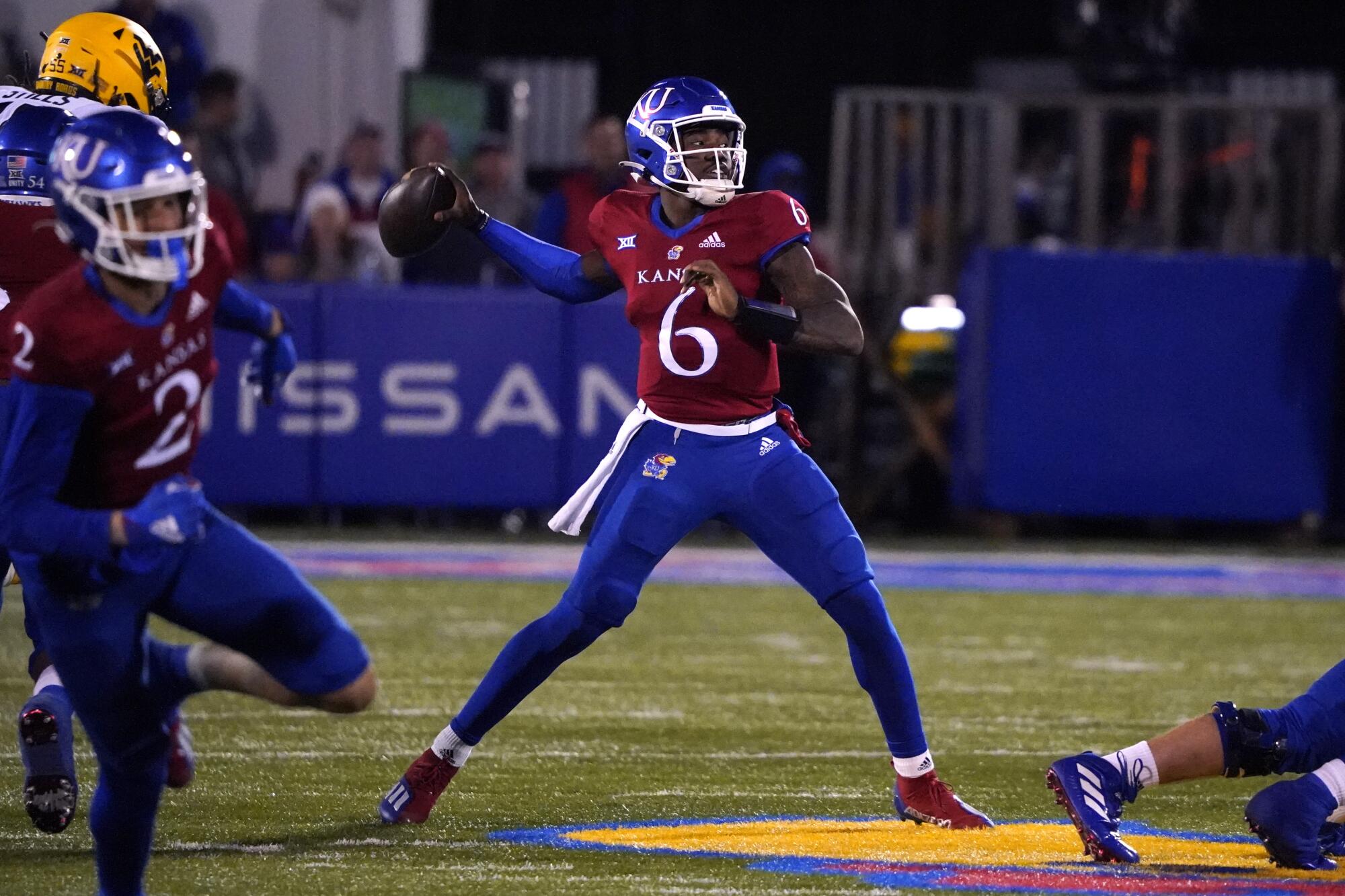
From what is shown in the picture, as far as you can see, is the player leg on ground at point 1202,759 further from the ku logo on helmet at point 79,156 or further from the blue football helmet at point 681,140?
the ku logo on helmet at point 79,156

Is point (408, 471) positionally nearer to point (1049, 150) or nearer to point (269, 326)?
point (1049, 150)

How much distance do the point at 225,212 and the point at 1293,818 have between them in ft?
23.3

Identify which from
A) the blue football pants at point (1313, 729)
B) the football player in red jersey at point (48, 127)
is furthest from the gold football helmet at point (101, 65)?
the blue football pants at point (1313, 729)

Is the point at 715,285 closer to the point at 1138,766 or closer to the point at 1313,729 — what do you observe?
the point at 1138,766

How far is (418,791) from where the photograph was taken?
15.6 feet

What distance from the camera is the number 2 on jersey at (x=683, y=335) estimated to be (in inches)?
189

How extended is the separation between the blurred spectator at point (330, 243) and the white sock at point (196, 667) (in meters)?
7.20

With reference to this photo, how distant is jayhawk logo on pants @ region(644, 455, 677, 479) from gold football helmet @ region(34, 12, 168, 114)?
1465 mm

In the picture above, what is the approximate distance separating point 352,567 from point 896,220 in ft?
12.7

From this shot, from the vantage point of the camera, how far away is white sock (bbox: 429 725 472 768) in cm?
479

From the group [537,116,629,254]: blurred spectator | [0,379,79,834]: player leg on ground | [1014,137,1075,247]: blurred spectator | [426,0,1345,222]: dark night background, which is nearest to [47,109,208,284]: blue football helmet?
[0,379,79,834]: player leg on ground

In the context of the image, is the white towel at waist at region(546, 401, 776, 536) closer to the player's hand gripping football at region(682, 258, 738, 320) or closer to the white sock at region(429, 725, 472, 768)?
the player's hand gripping football at region(682, 258, 738, 320)

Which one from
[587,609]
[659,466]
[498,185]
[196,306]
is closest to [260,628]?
[196,306]

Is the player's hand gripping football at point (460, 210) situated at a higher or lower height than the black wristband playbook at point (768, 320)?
higher
